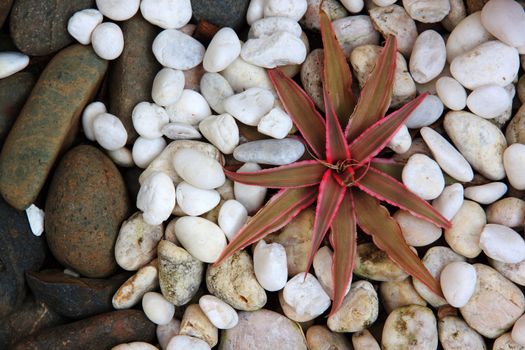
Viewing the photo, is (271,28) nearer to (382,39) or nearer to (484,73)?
(382,39)

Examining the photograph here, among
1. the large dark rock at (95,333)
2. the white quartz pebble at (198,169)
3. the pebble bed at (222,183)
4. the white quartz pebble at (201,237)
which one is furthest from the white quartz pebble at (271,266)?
the large dark rock at (95,333)

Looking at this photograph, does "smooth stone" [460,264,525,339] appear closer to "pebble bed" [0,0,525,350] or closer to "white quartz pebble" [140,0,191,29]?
"pebble bed" [0,0,525,350]

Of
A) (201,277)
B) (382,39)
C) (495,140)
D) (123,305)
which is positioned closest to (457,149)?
(495,140)

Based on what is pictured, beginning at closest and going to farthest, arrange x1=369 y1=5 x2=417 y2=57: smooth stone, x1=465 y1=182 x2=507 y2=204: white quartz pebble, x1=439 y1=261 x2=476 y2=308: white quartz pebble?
1. x1=439 y1=261 x2=476 y2=308: white quartz pebble
2. x1=465 y1=182 x2=507 y2=204: white quartz pebble
3. x1=369 y1=5 x2=417 y2=57: smooth stone

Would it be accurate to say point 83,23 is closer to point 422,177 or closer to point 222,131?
point 222,131

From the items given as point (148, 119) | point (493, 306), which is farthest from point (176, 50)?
point (493, 306)

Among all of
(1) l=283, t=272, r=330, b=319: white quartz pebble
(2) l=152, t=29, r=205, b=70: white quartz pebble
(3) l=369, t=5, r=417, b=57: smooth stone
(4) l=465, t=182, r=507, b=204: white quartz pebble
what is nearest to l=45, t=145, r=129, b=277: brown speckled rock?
(2) l=152, t=29, r=205, b=70: white quartz pebble

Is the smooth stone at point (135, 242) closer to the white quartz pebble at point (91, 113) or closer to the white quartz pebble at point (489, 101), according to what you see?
the white quartz pebble at point (91, 113)
